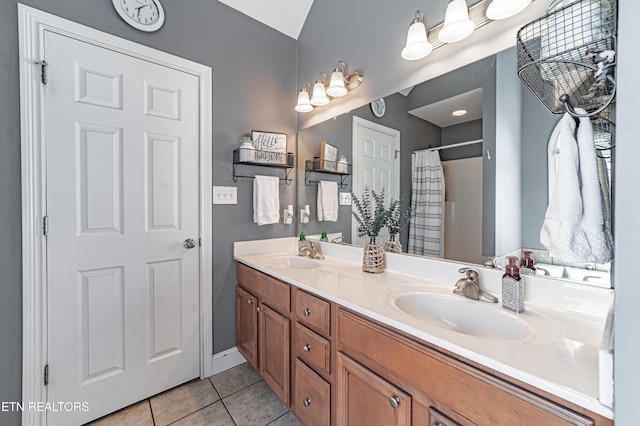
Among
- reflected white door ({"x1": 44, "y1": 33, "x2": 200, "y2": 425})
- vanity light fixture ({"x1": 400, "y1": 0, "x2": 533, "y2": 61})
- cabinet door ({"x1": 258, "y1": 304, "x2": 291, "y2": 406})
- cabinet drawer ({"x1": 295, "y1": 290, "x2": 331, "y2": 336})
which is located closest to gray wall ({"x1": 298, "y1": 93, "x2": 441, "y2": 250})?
vanity light fixture ({"x1": 400, "y1": 0, "x2": 533, "y2": 61})

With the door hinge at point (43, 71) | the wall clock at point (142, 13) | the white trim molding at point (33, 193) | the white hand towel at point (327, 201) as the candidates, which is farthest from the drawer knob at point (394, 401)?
the wall clock at point (142, 13)

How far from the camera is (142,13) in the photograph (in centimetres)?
157

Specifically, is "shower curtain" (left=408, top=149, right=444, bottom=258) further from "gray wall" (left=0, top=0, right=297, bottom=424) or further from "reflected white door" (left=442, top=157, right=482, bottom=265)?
"gray wall" (left=0, top=0, right=297, bottom=424)

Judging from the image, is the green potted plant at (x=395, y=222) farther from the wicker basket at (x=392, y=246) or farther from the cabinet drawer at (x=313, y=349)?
the cabinet drawer at (x=313, y=349)

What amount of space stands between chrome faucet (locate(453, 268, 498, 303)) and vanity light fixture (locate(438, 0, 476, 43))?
1.01 metres

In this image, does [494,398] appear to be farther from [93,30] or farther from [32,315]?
[93,30]

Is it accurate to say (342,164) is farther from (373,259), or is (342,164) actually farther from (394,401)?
(394,401)

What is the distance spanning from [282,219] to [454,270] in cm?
134

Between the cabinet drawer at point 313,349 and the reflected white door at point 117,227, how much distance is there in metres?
0.88

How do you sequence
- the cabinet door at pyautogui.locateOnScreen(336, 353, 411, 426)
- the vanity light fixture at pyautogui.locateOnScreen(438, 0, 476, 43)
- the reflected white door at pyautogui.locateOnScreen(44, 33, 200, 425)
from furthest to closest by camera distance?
the reflected white door at pyautogui.locateOnScreen(44, 33, 200, 425), the vanity light fixture at pyautogui.locateOnScreen(438, 0, 476, 43), the cabinet door at pyautogui.locateOnScreen(336, 353, 411, 426)

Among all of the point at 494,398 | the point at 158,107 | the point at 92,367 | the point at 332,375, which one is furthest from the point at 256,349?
the point at 158,107

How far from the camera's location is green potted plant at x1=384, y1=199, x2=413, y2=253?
4.89 feet

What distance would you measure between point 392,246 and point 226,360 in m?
1.43

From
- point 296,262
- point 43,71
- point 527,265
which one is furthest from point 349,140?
point 43,71
